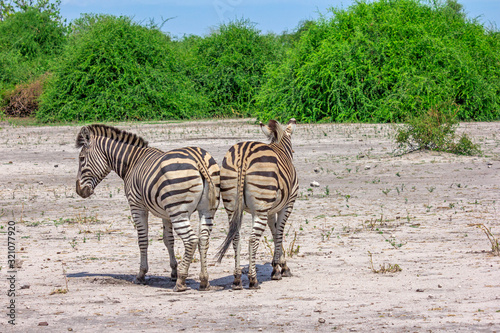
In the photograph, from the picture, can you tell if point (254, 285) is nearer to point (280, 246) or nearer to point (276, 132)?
point (280, 246)

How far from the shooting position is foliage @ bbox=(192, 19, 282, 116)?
30.8 m

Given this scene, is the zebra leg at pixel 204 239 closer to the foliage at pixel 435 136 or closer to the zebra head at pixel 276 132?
the zebra head at pixel 276 132

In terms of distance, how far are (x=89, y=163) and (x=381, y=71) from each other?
17.8 meters

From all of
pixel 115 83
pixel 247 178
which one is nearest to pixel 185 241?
pixel 247 178

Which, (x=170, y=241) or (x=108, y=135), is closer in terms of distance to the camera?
(x=170, y=241)

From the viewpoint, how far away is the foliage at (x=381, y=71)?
22719mm

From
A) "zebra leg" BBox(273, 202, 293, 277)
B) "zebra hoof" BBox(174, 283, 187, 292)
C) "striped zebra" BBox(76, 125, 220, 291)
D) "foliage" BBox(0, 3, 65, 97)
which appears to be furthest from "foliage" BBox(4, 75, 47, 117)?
"zebra hoof" BBox(174, 283, 187, 292)

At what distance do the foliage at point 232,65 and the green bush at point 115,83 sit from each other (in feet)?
6.22

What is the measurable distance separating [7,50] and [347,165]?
30.6 metres

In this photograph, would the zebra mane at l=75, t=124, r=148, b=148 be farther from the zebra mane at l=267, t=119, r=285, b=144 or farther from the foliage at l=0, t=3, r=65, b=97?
the foliage at l=0, t=3, r=65, b=97

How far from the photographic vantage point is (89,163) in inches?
280

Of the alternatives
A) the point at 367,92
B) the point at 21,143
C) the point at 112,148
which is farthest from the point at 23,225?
the point at 367,92

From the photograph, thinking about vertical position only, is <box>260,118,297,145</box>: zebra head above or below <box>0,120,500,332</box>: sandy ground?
above

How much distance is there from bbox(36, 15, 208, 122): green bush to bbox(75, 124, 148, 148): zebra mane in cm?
1930
